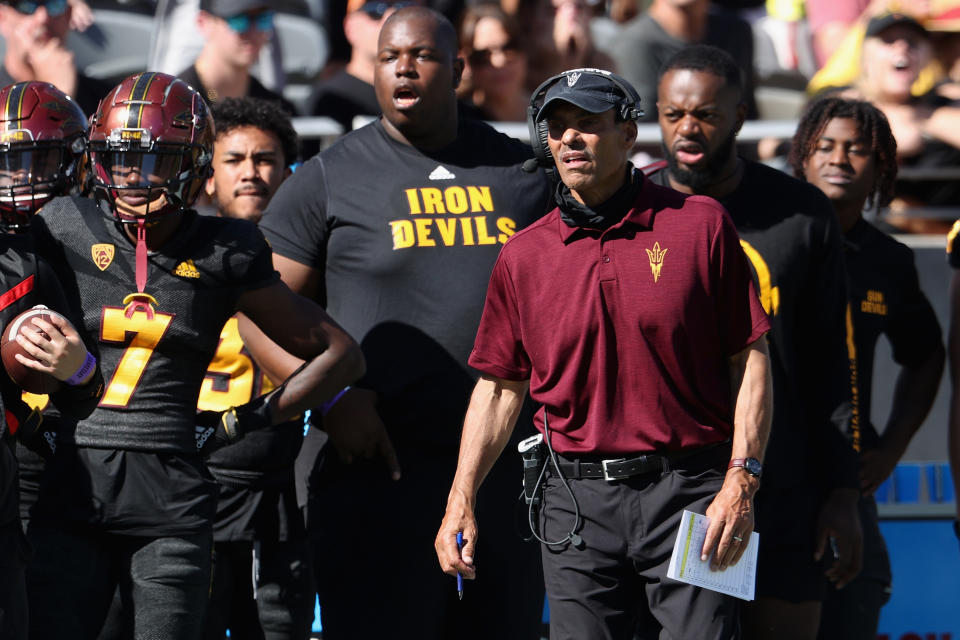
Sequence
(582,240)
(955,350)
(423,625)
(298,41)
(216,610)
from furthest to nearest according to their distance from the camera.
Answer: (298,41)
(955,350)
(216,610)
(423,625)
(582,240)

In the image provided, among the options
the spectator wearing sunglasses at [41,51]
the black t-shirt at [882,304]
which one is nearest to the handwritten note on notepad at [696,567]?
the black t-shirt at [882,304]

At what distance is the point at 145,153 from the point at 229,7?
3.50 meters

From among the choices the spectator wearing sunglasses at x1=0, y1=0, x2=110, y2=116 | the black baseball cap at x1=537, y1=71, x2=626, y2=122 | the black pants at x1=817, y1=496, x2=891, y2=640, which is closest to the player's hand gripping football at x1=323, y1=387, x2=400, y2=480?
the black baseball cap at x1=537, y1=71, x2=626, y2=122

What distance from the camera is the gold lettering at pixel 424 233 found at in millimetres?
4750

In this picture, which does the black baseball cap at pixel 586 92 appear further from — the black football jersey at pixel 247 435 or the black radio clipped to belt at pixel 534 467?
the black football jersey at pixel 247 435

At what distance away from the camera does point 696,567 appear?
365 centimetres

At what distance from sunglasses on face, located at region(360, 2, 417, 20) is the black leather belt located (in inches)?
162

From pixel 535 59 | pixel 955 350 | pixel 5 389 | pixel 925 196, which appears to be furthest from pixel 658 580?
pixel 535 59

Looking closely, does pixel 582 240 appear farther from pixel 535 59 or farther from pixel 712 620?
pixel 535 59

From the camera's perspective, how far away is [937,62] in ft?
27.3

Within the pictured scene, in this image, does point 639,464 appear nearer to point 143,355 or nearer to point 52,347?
point 143,355

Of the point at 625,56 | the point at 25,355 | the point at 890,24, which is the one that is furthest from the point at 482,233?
the point at 625,56

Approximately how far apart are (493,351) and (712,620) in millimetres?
946

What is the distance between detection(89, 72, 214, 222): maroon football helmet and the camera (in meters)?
4.08
